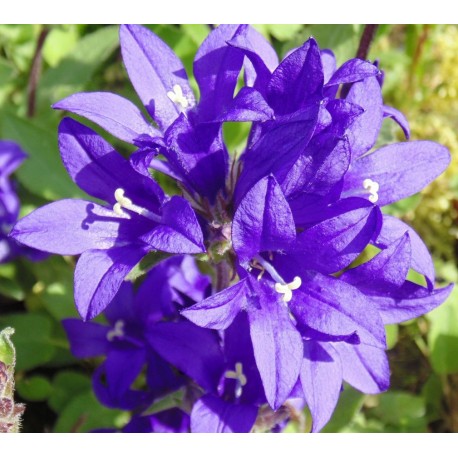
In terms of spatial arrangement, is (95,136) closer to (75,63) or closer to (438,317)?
(75,63)

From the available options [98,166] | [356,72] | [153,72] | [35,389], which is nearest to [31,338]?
[35,389]

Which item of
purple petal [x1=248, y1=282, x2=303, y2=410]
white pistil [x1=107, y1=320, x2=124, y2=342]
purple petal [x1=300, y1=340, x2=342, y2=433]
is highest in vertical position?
purple petal [x1=248, y1=282, x2=303, y2=410]

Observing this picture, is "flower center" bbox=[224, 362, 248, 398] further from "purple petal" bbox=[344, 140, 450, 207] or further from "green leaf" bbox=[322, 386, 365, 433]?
"green leaf" bbox=[322, 386, 365, 433]

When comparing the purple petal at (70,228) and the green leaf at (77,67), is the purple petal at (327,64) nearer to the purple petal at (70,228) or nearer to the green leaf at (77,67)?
the purple petal at (70,228)

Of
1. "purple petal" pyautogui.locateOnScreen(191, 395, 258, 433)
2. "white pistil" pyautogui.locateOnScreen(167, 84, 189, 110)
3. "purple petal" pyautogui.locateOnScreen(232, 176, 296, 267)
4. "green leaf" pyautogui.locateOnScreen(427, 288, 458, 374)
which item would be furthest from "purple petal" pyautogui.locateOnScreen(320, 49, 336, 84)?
"green leaf" pyautogui.locateOnScreen(427, 288, 458, 374)

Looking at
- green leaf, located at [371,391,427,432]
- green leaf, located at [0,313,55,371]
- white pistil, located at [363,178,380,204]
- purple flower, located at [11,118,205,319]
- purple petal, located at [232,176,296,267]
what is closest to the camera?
purple petal, located at [232,176,296,267]

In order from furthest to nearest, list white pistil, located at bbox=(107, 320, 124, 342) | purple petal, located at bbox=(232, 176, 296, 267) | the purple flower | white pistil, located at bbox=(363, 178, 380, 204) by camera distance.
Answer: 1. white pistil, located at bbox=(107, 320, 124, 342)
2. white pistil, located at bbox=(363, 178, 380, 204)
3. the purple flower
4. purple petal, located at bbox=(232, 176, 296, 267)

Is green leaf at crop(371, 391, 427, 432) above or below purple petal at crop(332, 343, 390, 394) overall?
below
